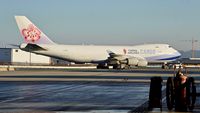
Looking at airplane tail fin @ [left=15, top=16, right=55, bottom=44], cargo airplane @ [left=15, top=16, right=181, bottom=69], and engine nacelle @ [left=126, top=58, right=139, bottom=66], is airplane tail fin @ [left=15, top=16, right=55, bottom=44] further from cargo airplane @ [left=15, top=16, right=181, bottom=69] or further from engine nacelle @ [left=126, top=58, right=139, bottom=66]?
engine nacelle @ [left=126, top=58, right=139, bottom=66]

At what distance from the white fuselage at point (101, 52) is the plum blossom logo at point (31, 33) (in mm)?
2302

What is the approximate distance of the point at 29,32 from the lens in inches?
2918

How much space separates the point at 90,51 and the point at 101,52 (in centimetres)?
192

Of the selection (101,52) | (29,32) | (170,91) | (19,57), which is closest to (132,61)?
(101,52)

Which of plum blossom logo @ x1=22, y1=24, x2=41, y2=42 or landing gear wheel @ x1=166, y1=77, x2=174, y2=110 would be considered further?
plum blossom logo @ x1=22, y1=24, x2=41, y2=42

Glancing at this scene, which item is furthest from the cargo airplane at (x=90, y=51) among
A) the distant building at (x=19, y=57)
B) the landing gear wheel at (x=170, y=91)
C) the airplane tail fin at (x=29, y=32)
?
the landing gear wheel at (x=170, y=91)

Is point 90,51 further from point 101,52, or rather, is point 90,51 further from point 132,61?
point 132,61

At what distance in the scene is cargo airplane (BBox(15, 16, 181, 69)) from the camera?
73750mm

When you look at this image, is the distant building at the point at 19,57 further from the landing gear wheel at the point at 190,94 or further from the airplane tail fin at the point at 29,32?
the landing gear wheel at the point at 190,94

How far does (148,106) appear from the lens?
1644 centimetres

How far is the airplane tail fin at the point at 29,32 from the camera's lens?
73.8m

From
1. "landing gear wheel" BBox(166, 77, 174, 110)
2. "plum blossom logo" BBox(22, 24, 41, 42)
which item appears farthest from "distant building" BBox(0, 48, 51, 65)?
"landing gear wheel" BBox(166, 77, 174, 110)

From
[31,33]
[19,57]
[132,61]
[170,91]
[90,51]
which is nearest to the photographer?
[170,91]

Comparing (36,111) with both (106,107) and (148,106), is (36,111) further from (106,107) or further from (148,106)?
(148,106)
